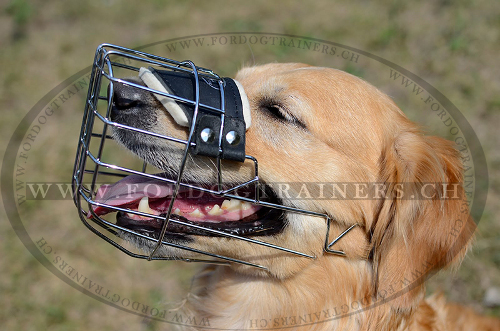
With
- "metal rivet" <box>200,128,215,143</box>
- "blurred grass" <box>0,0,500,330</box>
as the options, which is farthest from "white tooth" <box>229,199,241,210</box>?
"blurred grass" <box>0,0,500,330</box>

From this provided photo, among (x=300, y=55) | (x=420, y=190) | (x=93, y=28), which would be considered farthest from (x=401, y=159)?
(x=93, y=28)

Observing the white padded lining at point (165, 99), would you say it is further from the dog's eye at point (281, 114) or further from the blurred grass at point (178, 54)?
the blurred grass at point (178, 54)

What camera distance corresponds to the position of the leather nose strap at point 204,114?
1719mm

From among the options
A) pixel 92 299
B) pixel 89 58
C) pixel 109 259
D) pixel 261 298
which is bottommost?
pixel 92 299

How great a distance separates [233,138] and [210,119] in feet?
0.43

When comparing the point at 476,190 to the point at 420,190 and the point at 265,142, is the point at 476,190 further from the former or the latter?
the point at 265,142

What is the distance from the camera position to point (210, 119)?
173cm

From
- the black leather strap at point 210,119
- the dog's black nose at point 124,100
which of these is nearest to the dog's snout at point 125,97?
the dog's black nose at point 124,100

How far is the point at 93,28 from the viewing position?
5.46 metres

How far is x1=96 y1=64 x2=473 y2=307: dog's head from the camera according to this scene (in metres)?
1.86

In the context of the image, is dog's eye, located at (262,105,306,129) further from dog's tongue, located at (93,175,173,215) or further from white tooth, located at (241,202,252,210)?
dog's tongue, located at (93,175,173,215)

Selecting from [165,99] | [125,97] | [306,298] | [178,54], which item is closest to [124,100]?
[125,97]

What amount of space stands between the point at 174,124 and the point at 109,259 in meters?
2.16

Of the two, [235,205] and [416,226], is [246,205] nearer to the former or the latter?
[235,205]
